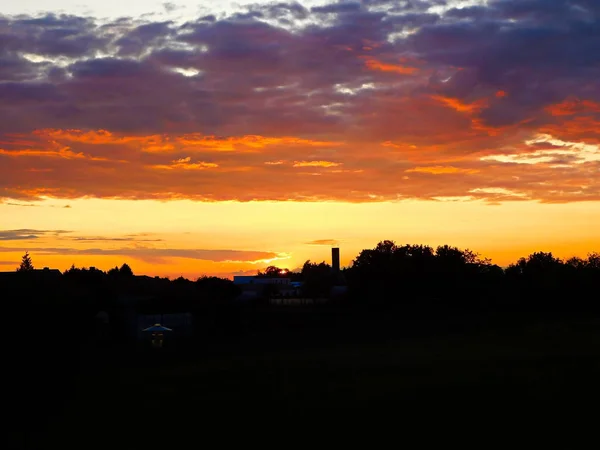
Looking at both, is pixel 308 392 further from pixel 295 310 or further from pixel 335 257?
pixel 335 257

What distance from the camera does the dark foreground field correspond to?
2261 centimetres

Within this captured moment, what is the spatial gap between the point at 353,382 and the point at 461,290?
2754 inches

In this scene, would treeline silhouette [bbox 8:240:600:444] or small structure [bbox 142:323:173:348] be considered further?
small structure [bbox 142:323:173:348]

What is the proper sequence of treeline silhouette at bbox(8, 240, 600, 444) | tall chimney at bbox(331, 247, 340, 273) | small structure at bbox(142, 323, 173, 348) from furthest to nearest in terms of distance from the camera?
tall chimney at bbox(331, 247, 340, 273) < small structure at bbox(142, 323, 173, 348) < treeline silhouette at bbox(8, 240, 600, 444)

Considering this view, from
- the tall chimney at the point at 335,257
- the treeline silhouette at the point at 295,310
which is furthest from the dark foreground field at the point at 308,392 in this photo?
the tall chimney at the point at 335,257

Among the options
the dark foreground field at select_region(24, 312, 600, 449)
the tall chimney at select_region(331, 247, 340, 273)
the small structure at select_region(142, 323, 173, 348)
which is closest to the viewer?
the dark foreground field at select_region(24, 312, 600, 449)

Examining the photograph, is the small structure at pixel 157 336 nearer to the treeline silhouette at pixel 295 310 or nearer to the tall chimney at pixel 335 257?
the treeline silhouette at pixel 295 310

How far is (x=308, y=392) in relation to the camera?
28891 mm

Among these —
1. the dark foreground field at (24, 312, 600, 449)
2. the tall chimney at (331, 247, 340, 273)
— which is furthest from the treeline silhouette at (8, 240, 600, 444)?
the tall chimney at (331, 247, 340, 273)

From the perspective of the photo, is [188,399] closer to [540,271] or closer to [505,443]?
[505,443]

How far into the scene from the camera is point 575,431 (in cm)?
2122

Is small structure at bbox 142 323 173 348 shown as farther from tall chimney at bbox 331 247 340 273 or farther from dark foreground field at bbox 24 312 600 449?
tall chimney at bbox 331 247 340 273

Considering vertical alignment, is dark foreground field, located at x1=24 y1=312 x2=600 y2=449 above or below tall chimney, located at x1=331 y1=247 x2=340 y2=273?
below

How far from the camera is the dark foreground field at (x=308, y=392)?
22.6m
